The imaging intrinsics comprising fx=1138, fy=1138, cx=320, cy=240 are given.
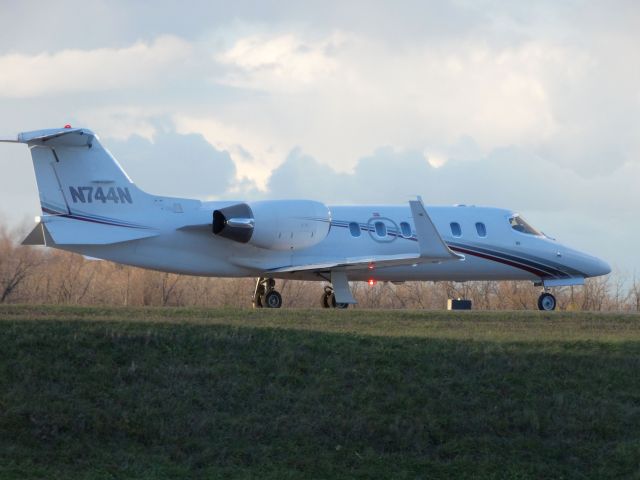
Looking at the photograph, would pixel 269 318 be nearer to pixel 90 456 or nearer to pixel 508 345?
pixel 508 345

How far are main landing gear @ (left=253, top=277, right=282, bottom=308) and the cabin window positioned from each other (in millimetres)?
3930

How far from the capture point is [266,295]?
102 ft

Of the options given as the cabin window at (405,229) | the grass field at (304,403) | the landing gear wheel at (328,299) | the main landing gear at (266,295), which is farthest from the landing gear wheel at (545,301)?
the grass field at (304,403)

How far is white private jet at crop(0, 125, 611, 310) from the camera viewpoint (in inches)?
1078

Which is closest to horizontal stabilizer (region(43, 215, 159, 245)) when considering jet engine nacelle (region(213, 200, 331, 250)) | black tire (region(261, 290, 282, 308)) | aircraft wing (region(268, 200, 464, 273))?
jet engine nacelle (region(213, 200, 331, 250))

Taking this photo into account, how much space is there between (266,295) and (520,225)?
323 inches

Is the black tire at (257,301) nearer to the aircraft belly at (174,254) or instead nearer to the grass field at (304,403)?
the aircraft belly at (174,254)

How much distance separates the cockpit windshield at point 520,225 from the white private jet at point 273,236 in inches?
1.7

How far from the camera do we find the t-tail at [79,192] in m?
27.1

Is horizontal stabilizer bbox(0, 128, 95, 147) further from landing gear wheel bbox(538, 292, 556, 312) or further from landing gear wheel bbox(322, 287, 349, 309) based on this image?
landing gear wheel bbox(538, 292, 556, 312)

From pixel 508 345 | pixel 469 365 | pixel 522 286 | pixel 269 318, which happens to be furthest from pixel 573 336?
pixel 522 286

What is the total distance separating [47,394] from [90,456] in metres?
1.50

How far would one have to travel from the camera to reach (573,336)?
68.0 ft

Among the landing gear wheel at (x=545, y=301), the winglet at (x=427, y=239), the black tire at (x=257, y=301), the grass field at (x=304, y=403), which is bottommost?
the grass field at (x=304, y=403)
